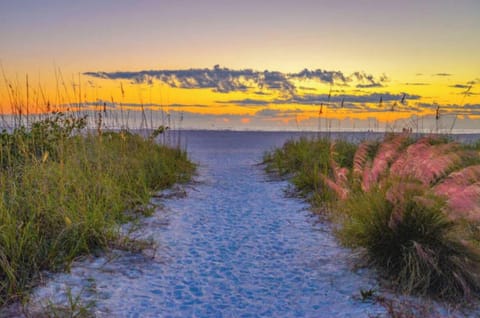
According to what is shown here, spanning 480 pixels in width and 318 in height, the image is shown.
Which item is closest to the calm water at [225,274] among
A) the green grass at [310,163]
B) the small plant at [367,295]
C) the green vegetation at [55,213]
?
the small plant at [367,295]

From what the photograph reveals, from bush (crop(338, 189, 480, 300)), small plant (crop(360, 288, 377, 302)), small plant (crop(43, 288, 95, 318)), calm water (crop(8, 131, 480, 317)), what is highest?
bush (crop(338, 189, 480, 300))

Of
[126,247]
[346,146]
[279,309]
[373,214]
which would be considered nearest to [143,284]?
[126,247]

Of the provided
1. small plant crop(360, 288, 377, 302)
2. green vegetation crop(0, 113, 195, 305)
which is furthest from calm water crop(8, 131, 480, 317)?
green vegetation crop(0, 113, 195, 305)

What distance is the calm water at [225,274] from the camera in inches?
152

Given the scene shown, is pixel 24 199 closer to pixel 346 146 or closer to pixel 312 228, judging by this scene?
pixel 312 228

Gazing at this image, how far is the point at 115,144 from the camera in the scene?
10609 millimetres

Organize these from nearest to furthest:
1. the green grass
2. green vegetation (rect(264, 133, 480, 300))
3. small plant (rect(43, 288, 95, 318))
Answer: small plant (rect(43, 288, 95, 318)), green vegetation (rect(264, 133, 480, 300)), the green grass

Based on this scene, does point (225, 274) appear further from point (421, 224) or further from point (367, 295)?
point (421, 224)

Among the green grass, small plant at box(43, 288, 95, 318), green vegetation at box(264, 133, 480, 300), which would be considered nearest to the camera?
small plant at box(43, 288, 95, 318)

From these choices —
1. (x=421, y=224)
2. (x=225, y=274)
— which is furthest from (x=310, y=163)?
(x=421, y=224)

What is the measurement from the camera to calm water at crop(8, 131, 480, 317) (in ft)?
12.7

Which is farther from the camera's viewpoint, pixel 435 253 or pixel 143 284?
pixel 143 284

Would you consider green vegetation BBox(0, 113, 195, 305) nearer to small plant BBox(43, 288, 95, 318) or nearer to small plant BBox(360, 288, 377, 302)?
small plant BBox(43, 288, 95, 318)

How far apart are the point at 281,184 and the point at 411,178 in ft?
19.5
